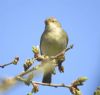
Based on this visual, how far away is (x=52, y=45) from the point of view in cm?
587

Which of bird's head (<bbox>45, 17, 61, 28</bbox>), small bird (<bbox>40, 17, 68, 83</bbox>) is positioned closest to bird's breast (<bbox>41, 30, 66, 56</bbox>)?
small bird (<bbox>40, 17, 68, 83</bbox>)

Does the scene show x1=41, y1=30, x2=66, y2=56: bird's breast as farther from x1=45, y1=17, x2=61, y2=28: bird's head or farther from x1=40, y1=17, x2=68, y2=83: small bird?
x1=45, y1=17, x2=61, y2=28: bird's head

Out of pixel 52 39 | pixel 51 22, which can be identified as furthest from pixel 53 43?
pixel 51 22

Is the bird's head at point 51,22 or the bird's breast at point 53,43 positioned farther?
the bird's head at point 51,22

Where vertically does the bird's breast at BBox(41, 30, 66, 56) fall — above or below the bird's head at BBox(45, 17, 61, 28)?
below

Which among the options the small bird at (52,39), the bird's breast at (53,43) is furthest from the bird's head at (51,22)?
the bird's breast at (53,43)

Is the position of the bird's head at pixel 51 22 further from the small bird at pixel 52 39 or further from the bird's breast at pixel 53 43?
the bird's breast at pixel 53 43

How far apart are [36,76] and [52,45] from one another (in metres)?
5.33

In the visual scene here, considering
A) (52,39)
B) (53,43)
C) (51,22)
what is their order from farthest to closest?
(51,22) < (52,39) < (53,43)

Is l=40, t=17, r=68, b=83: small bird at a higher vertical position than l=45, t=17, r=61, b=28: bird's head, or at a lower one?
lower

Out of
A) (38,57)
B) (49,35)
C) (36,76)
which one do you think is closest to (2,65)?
(38,57)

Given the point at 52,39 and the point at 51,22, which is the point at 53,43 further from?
the point at 51,22

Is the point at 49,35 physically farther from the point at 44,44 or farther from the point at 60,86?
the point at 60,86

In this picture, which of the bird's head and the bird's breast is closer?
the bird's breast
